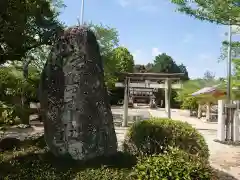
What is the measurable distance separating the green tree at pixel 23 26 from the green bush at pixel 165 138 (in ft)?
10.1

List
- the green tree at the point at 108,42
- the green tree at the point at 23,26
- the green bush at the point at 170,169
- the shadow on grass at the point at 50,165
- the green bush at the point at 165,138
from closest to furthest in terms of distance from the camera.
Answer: the green bush at the point at 170,169, the shadow on grass at the point at 50,165, the green tree at the point at 23,26, the green bush at the point at 165,138, the green tree at the point at 108,42

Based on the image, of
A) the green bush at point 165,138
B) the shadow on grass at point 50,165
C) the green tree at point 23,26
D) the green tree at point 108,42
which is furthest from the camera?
the green tree at point 108,42

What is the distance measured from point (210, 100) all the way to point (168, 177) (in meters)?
21.7

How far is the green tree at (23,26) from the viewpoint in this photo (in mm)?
6316

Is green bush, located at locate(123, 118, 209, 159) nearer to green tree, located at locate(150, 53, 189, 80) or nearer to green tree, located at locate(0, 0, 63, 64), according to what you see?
green tree, located at locate(0, 0, 63, 64)

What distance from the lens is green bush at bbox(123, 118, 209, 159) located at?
22.7ft

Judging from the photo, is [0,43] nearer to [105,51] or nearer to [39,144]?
[39,144]

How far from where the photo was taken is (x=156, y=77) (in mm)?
18484

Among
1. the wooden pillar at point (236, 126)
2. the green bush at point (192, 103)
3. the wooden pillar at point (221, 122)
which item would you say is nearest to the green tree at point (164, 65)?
the green bush at point (192, 103)

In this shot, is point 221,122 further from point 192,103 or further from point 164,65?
point 164,65

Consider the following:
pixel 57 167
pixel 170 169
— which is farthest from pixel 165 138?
pixel 57 167

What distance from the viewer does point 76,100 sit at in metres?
5.96

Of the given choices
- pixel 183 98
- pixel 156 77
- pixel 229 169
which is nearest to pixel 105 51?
pixel 156 77

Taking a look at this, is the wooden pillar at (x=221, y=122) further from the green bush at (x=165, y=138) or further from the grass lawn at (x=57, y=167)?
the grass lawn at (x=57, y=167)
